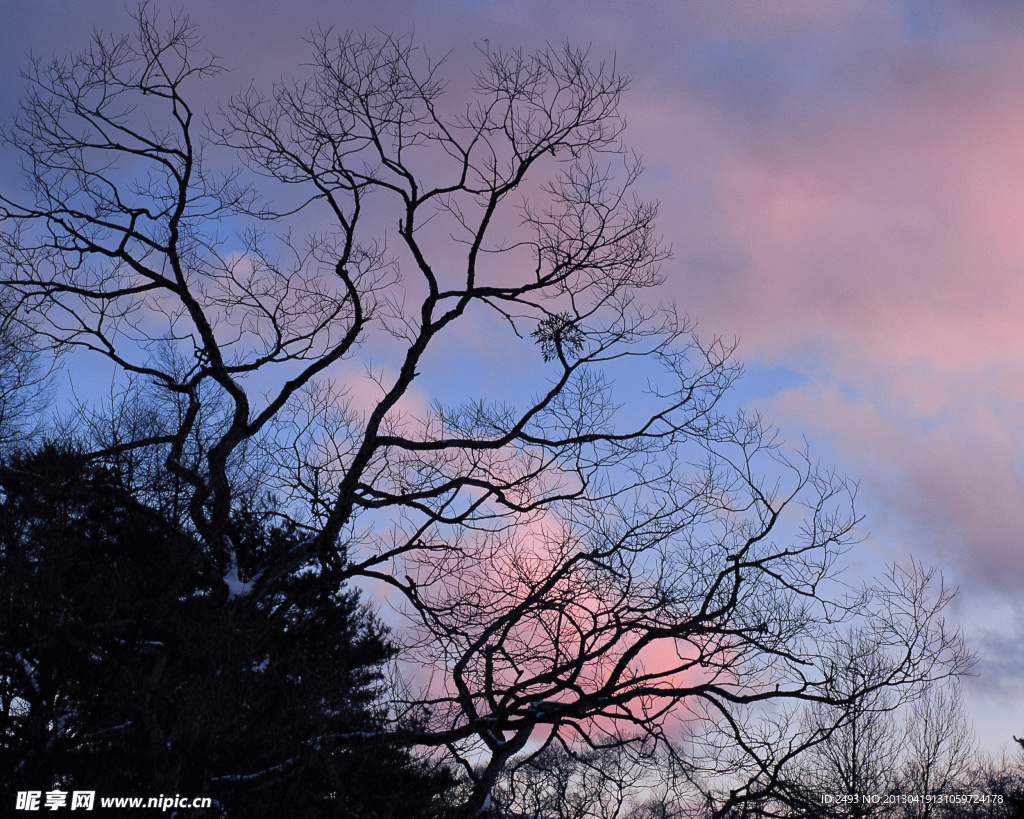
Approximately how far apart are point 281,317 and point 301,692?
639cm

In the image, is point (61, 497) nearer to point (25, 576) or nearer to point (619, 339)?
point (25, 576)

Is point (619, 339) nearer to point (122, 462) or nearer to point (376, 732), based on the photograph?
point (376, 732)

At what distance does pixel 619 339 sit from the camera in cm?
1308

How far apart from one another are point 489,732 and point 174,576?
461cm

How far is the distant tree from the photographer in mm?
8375

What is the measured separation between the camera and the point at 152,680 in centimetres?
947

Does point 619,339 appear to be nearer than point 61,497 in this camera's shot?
No

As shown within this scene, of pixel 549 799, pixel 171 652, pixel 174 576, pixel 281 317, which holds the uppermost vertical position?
pixel 281 317

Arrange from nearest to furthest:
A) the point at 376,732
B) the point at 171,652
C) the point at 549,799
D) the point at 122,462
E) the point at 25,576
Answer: the point at 25,576 → the point at 376,732 → the point at 171,652 → the point at 122,462 → the point at 549,799

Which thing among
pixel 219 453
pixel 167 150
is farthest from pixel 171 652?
→ pixel 167 150

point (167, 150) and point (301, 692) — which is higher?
point (167, 150)

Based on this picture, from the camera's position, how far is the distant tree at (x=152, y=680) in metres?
8.38

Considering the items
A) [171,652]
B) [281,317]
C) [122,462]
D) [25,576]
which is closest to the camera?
[25,576]

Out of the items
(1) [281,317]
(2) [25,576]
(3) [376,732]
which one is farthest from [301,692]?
(1) [281,317]
